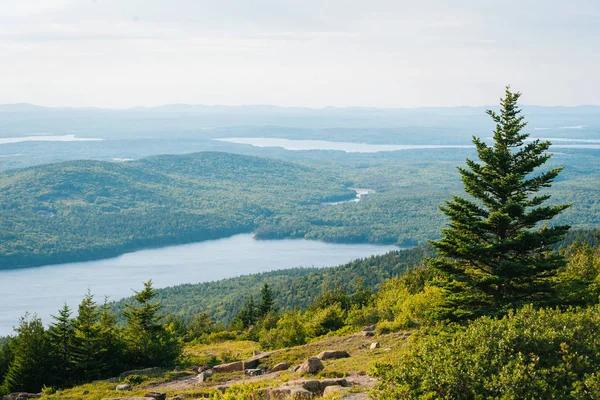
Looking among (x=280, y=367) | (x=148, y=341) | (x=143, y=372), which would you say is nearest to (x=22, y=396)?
(x=143, y=372)

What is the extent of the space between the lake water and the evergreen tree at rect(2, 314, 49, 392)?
75.4 m

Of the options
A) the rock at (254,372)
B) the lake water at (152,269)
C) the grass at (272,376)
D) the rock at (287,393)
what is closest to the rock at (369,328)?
the grass at (272,376)

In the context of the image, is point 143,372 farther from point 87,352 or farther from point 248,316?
Answer: point 248,316

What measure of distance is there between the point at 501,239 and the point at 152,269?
139210 millimetres

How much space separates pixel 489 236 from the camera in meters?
24.6

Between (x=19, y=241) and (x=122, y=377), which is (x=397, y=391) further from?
(x=19, y=241)

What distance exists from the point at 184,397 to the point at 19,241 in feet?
549

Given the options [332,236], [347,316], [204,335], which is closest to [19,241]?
[332,236]

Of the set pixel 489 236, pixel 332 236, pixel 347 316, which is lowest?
pixel 332 236

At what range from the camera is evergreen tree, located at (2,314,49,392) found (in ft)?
92.8

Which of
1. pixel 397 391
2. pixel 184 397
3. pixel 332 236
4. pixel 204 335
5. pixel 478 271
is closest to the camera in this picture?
pixel 397 391

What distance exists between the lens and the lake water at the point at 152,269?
402ft

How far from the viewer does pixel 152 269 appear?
510 ft

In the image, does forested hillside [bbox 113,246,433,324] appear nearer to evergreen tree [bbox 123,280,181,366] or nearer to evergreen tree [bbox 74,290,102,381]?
evergreen tree [bbox 123,280,181,366]
